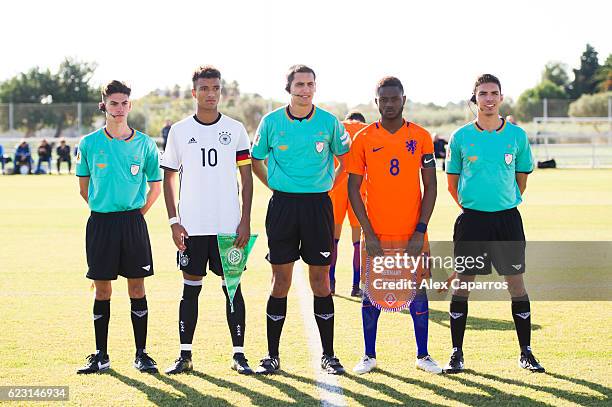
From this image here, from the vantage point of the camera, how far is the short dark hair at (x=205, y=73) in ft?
19.7

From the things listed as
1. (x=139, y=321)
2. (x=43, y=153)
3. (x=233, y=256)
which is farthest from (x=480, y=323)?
(x=43, y=153)

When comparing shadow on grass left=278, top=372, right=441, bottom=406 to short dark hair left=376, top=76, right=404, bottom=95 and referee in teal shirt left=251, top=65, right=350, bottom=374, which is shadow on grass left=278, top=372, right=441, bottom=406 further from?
short dark hair left=376, top=76, right=404, bottom=95

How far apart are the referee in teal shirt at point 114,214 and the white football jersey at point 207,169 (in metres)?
0.30

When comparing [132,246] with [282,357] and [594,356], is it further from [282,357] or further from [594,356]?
[594,356]

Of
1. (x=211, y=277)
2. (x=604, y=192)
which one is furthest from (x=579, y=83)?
(x=211, y=277)

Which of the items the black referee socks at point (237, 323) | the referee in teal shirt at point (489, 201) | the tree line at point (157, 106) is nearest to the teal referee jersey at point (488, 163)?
the referee in teal shirt at point (489, 201)

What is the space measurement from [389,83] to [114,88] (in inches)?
75.1

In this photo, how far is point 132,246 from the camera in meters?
6.09

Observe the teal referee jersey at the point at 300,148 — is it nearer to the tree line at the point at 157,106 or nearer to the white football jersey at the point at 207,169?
the white football jersey at the point at 207,169

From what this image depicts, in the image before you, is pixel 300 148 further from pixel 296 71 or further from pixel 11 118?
pixel 11 118

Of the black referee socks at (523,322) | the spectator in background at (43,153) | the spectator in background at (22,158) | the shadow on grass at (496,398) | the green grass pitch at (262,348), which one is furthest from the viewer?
the spectator in background at (43,153)

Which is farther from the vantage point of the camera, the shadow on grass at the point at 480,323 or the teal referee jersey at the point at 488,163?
the shadow on grass at the point at 480,323

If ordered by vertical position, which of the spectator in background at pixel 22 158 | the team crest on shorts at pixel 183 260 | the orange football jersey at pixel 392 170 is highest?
the spectator in background at pixel 22 158

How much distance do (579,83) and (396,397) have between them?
100063mm
